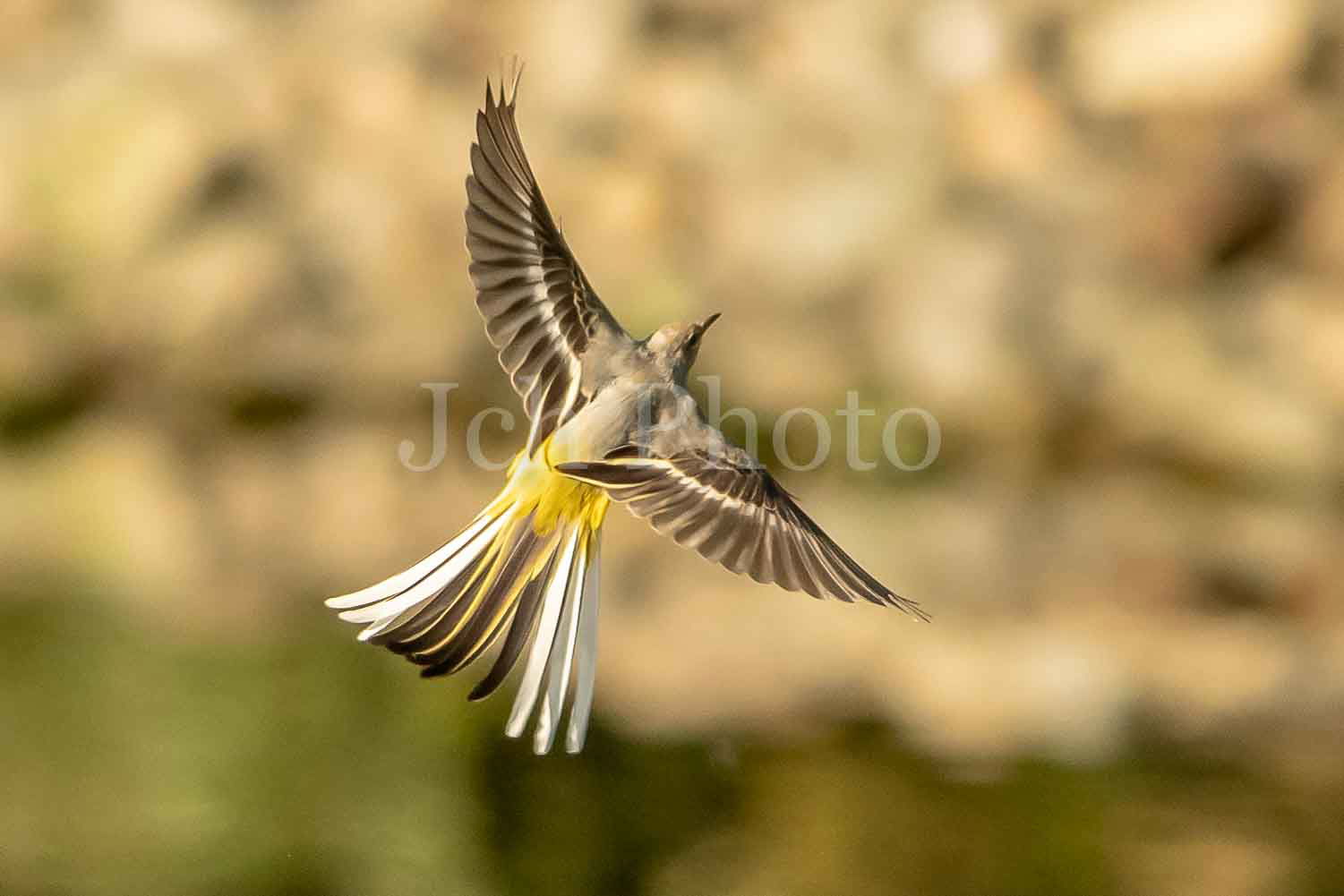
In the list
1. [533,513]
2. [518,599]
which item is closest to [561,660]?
[518,599]

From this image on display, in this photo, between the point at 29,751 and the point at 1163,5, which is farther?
the point at 1163,5

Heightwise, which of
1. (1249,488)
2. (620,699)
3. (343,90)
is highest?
(343,90)

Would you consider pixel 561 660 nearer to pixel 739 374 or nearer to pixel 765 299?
pixel 739 374

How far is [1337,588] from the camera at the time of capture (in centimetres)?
433

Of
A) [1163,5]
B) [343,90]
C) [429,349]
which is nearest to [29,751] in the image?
[429,349]

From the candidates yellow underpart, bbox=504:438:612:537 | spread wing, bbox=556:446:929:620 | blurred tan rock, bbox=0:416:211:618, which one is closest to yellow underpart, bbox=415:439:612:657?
yellow underpart, bbox=504:438:612:537

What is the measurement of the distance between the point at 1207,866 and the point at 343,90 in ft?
11.1

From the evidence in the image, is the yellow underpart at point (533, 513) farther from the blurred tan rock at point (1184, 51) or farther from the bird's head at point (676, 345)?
the blurred tan rock at point (1184, 51)

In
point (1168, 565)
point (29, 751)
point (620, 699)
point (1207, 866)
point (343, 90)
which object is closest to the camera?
point (1207, 866)

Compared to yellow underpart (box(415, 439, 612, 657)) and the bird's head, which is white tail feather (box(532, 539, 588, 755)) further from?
the bird's head

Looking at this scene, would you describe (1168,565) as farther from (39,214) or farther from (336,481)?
(39,214)

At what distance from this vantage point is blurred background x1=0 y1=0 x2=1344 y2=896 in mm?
3914

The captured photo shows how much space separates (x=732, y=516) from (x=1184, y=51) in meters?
3.22

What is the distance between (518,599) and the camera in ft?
8.36
